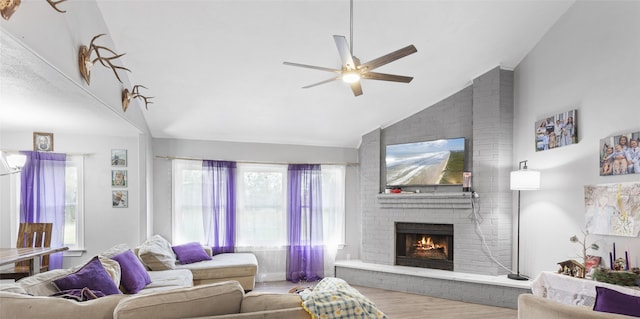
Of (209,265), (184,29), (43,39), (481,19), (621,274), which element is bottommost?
(209,265)

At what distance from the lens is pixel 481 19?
407 centimetres

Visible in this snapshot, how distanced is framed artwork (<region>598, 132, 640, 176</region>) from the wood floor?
1880 mm

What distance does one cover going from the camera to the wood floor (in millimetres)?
4156

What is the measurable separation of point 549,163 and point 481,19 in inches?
75.5

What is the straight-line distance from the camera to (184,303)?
5.61 feet

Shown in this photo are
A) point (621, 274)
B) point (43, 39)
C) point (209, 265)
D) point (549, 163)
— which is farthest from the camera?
point (209, 265)

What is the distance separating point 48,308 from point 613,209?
450 cm

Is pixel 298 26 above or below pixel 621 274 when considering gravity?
above

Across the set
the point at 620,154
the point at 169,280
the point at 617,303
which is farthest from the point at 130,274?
the point at 620,154

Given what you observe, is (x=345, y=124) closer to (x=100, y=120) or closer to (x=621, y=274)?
(x=100, y=120)

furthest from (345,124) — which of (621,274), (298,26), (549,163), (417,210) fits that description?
(621,274)

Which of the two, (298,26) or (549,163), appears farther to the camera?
(549,163)

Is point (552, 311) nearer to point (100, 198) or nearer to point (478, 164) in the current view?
point (478, 164)

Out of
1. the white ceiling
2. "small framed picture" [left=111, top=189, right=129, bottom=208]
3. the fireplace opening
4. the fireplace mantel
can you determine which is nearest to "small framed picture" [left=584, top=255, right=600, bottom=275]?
the fireplace mantel
